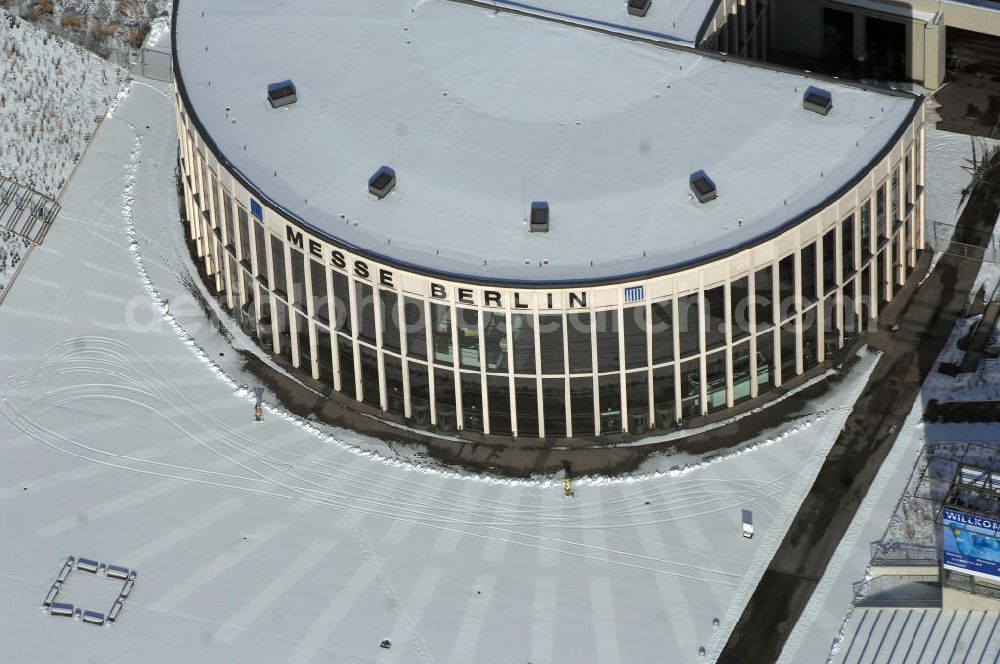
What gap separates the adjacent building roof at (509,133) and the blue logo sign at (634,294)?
1386mm

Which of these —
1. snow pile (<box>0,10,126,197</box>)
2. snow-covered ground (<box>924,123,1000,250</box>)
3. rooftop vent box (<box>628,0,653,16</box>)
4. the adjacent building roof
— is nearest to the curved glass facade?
the adjacent building roof

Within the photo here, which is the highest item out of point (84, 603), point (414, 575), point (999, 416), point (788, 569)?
point (999, 416)

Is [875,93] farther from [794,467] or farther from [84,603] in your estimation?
[84,603]

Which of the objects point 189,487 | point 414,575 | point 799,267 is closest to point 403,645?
point 414,575

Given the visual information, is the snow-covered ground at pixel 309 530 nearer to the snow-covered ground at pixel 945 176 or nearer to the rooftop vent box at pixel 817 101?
the snow-covered ground at pixel 945 176

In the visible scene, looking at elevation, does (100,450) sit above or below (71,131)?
below

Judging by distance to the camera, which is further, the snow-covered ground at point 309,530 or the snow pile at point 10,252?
the snow pile at point 10,252

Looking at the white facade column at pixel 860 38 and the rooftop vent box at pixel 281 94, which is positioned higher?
the white facade column at pixel 860 38

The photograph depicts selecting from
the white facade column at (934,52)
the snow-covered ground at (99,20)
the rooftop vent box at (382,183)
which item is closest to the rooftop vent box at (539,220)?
the rooftop vent box at (382,183)

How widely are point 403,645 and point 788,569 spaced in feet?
71.1

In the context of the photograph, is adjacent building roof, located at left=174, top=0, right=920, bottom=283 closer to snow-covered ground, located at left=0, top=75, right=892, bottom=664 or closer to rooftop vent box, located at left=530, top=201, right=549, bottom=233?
rooftop vent box, located at left=530, top=201, right=549, bottom=233

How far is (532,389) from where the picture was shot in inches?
5399

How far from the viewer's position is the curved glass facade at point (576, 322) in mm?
134125

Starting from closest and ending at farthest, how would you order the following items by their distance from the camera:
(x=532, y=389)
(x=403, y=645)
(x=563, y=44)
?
(x=403, y=645) < (x=532, y=389) < (x=563, y=44)
